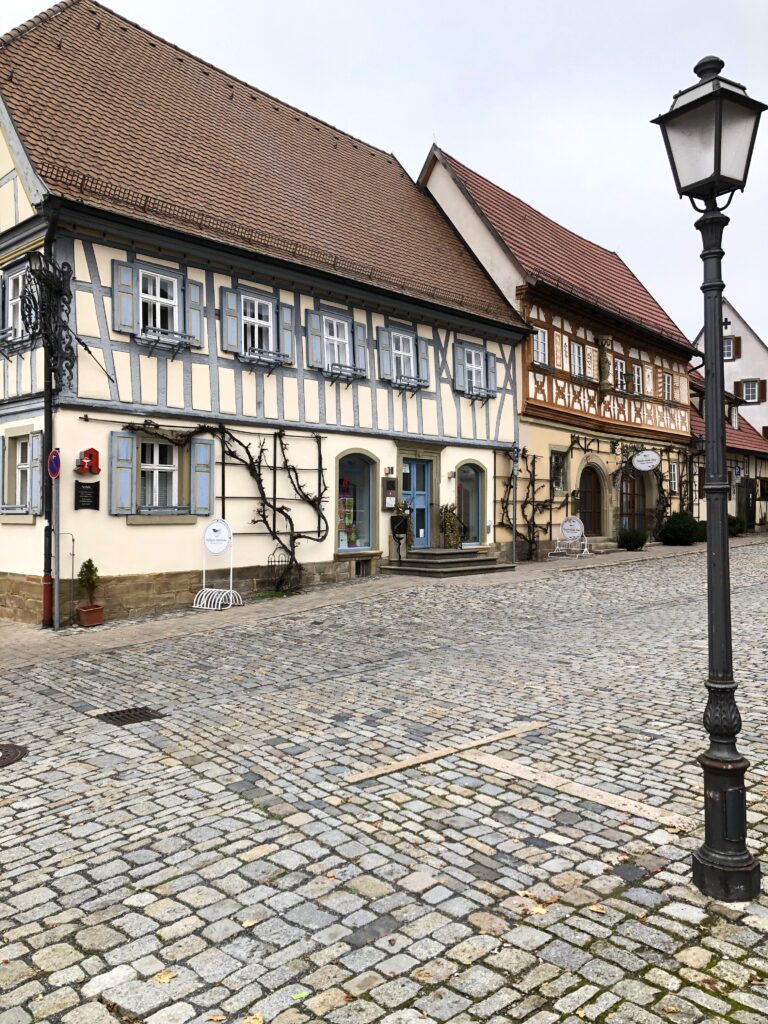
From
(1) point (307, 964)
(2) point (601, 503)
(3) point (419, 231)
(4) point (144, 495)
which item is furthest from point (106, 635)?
(2) point (601, 503)

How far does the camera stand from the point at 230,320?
600 inches

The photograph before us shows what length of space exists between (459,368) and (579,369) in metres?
6.00

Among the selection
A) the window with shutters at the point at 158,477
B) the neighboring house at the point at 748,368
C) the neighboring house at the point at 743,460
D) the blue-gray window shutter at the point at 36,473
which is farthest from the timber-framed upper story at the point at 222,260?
the neighboring house at the point at 748,368

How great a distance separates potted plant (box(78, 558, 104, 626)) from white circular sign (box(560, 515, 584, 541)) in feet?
42.1

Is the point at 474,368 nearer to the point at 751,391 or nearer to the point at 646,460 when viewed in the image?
the point at 646,460

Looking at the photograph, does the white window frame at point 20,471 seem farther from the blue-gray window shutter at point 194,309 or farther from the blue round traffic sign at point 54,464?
the blue-gray window shutter at point 194,309

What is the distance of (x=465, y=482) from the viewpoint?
2122 cm

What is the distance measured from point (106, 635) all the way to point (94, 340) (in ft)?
15.2

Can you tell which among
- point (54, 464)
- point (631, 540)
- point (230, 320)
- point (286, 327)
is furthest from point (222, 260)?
point (631, 540)

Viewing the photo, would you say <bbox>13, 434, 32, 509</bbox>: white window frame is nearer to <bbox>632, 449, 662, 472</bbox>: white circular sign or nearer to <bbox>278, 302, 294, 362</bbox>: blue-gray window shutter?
<bbox>278, 302, 294, 362</bbox>: blue-gray window shutter

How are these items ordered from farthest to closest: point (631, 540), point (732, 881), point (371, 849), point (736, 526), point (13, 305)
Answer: point (736, 526), point (631, 540), point (13, 305), point (371, 849), point (732, 881)

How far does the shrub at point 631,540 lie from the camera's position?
82.4 feet

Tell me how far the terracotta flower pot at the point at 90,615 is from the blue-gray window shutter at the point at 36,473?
65.2 inches

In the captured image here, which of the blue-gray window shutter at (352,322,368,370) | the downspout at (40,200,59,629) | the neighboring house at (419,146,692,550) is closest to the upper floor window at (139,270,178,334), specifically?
the downspout at (40,200,59,629)
